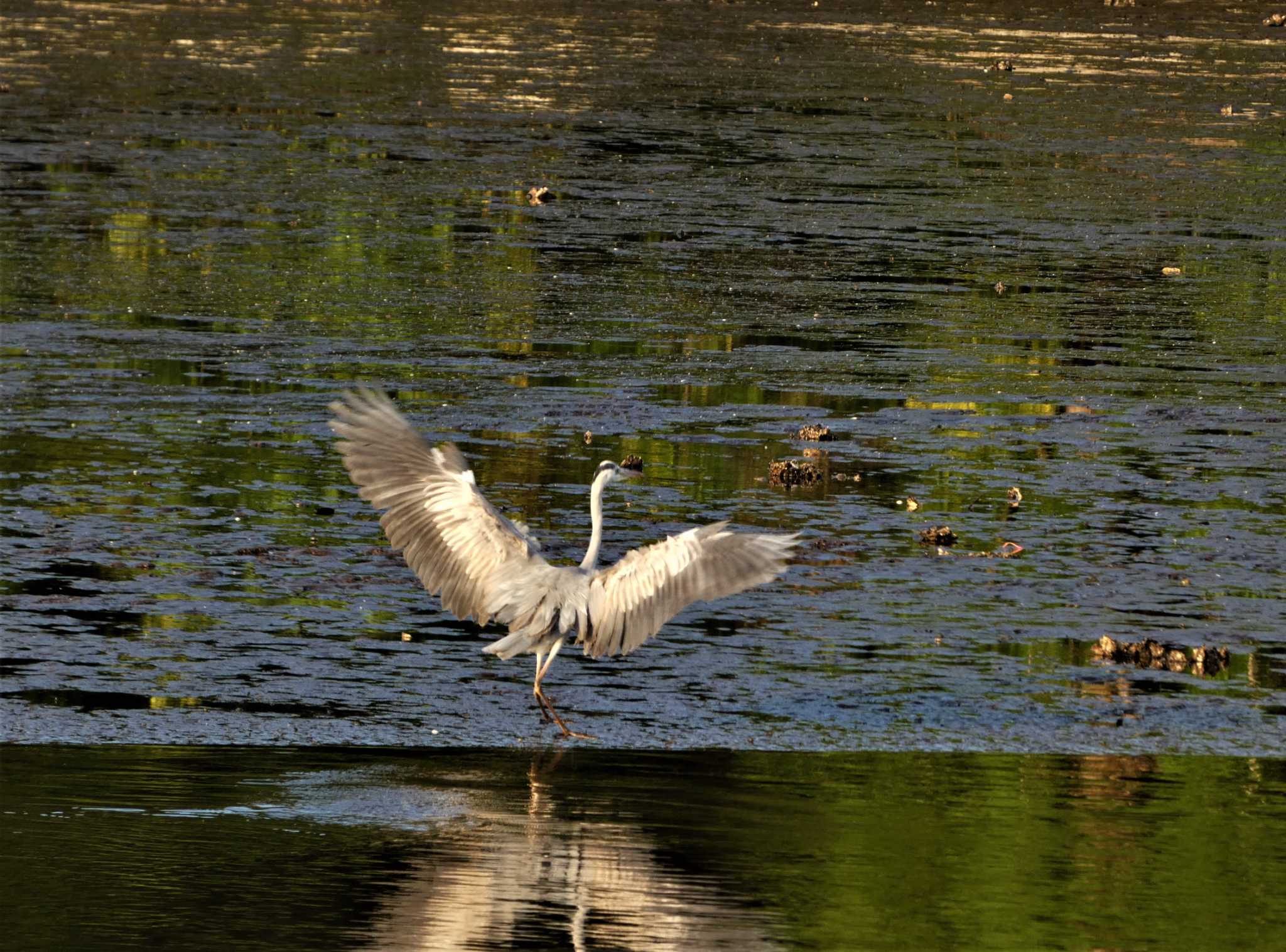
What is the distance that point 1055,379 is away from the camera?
1438cm

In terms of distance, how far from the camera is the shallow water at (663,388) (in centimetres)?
891

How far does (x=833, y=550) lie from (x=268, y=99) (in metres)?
17.3

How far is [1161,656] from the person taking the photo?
9367 mm

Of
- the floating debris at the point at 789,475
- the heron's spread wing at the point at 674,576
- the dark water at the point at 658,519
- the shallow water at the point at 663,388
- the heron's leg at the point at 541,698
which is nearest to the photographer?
the dark water at the point at 658,519

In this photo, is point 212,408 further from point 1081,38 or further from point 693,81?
point 1081,38

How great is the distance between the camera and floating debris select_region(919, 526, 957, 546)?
10.9 meters

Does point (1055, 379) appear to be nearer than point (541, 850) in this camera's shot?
No

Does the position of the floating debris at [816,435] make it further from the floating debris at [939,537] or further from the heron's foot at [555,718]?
the heron's foot at [555,718]

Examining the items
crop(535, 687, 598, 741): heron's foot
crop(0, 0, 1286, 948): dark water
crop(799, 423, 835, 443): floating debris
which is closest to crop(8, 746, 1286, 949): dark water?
crop(0, 0, 1286, 948): dark water

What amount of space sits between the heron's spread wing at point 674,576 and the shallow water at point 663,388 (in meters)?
0.42

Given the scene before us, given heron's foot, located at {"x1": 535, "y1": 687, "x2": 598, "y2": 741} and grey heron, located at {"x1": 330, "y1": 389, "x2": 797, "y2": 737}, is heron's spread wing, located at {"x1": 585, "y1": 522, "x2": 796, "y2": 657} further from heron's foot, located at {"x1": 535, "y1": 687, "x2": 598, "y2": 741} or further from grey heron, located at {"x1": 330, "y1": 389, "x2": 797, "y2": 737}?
heron's foot, located at {"x1": 535, "y1": 687, "x2": 598, "y2": 741}

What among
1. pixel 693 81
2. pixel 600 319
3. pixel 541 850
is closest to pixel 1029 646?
pixel 541 850

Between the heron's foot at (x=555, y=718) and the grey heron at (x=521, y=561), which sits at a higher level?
the grey heron at (x=521, y=561)

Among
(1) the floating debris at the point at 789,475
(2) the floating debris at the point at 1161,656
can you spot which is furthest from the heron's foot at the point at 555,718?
(1) the floating debris at the point at 789,475
